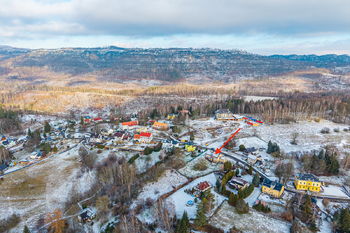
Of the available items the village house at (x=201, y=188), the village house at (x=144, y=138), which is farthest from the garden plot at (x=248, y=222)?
the village house at (x=144, y=138)

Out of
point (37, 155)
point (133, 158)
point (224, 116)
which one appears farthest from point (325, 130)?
point (37, 155)

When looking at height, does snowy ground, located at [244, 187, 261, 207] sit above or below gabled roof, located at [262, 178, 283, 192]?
below

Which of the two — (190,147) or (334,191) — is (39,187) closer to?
(190,147)

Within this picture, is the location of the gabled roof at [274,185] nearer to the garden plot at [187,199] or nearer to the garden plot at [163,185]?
the garden plot at [187,199]

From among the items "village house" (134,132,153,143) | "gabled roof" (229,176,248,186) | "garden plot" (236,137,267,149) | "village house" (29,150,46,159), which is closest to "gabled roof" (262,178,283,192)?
"gabled roof" (229,176,248,186)

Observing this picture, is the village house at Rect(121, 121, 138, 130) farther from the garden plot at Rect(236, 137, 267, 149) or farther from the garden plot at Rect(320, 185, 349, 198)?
the garden plot at Rect(320, 185, 349, 198)
